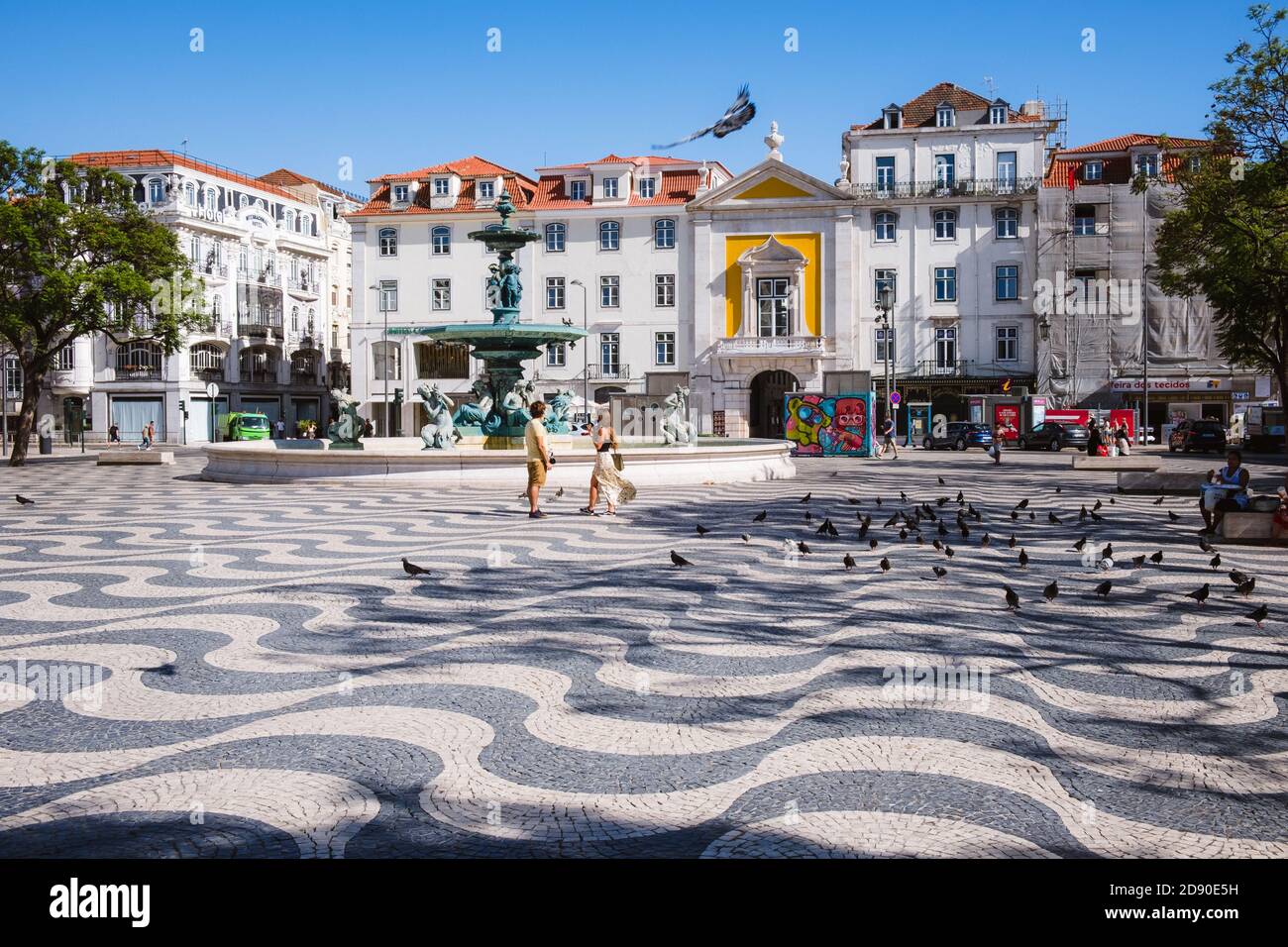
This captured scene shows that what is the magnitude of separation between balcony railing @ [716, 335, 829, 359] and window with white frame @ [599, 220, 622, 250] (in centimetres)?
711

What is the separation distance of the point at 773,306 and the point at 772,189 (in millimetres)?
5242

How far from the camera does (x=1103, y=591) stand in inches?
311

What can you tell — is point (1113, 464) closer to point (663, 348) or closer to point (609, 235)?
point (663, 348)

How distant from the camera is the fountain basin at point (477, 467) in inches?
779

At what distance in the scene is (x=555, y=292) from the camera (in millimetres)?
50719

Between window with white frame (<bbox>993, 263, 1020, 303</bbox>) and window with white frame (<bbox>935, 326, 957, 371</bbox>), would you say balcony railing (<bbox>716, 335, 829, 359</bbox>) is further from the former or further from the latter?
window with white frame (<bbox>993, 263, 1020, 303</bbox>)

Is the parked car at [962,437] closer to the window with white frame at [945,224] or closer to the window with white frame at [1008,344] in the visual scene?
the window with white frame at [1008,344]

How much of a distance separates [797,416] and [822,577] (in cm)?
2839

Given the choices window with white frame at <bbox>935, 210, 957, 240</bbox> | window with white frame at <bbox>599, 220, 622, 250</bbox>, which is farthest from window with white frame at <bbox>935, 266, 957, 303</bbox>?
window with white frame at <bbox>599, 220, 622, 250</bbox>

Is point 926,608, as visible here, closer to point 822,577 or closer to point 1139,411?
point 822,577

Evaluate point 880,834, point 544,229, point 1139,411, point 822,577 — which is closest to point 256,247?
point 544,229

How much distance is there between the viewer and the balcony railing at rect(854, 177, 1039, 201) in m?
46.9

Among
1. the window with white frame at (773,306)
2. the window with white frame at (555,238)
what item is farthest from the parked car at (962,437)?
the window with white frame at (555,238)
